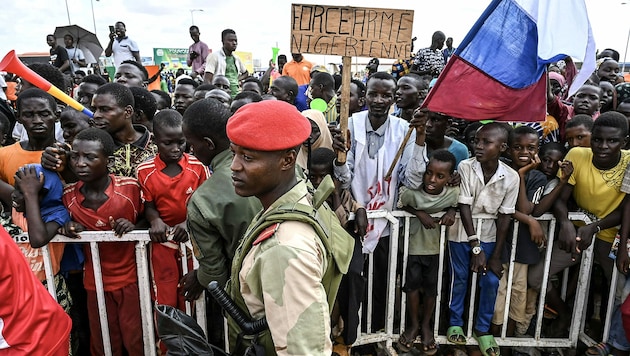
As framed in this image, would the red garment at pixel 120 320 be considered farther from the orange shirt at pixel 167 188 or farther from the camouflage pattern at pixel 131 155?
the camouflage pattern at pixel 131 155

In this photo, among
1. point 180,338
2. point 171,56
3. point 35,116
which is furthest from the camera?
point 171,56

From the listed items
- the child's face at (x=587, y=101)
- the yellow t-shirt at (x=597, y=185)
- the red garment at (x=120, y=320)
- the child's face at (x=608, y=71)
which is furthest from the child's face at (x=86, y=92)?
the child's face at (x=608, y=71)

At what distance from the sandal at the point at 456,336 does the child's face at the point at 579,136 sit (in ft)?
6.33

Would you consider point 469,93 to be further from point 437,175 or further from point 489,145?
point 437,175

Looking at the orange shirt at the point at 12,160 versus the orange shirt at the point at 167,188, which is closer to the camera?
the orange shirt at the point at 167,188

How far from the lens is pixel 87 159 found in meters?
2.64

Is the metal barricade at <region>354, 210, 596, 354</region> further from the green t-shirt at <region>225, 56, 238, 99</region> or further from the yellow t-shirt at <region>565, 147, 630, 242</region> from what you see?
the green t-shirt at <region>225, 56, 238, 99</region>

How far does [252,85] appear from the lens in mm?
6211

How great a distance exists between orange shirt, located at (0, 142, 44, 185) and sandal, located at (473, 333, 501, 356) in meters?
3.65

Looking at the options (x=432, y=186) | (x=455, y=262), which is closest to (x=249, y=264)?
(x=432, y=186)

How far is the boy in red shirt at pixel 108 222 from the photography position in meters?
2.66

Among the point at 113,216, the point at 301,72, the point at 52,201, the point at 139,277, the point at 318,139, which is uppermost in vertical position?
the point at 301,72

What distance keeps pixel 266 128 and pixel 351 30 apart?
1.70m

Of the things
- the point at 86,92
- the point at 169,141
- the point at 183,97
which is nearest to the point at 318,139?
the point at 169,141
